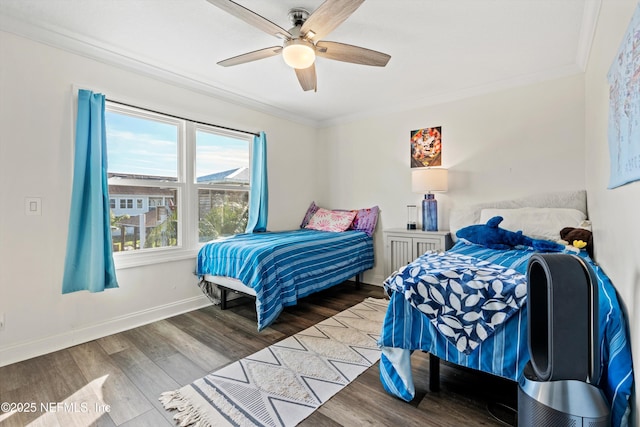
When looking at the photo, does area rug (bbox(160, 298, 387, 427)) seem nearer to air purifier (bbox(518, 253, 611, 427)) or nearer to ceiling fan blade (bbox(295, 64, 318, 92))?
air purifier (bbox(518, 253, 611, 427))

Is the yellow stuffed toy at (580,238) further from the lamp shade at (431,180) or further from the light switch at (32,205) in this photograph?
the light switch at (32,205)

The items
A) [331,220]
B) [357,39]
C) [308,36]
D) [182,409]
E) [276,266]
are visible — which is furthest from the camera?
[331,220]

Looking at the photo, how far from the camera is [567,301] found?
3.01 ft

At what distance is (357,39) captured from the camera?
7.61 ft

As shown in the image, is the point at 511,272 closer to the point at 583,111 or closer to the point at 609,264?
the point at 609,264

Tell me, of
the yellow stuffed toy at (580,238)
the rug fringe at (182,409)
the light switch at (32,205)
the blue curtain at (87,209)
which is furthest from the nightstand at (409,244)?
the light switch at (32,205)

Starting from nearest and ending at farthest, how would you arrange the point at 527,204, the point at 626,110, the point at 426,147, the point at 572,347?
the point at 572,347 → the point at 626,110 → the point at 527,204 → the point at 426,147

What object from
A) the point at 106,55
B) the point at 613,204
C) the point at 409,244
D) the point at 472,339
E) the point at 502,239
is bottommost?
the point at 472,339

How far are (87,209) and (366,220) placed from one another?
296 cm

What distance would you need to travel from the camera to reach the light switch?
213cm

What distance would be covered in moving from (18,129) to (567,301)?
10.5 feet

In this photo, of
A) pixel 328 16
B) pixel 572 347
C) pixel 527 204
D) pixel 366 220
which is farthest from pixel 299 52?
pixel 527 204

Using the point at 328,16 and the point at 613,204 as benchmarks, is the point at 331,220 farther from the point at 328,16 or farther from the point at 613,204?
the point at 613,204

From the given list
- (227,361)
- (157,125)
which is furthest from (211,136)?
(227,361)
